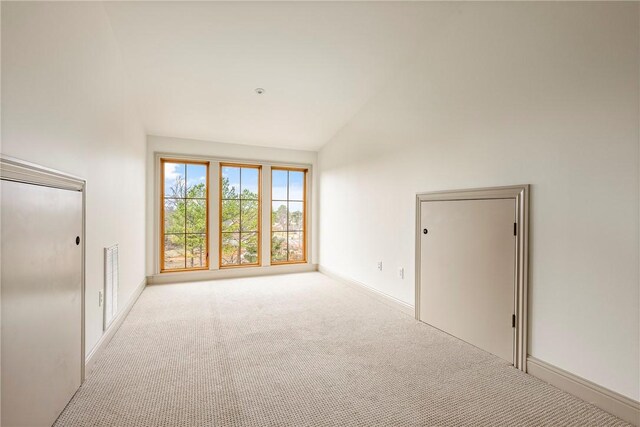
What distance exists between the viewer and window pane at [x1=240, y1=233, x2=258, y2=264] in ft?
18.0

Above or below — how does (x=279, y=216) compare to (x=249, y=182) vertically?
below

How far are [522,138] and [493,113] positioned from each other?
14.5 inches

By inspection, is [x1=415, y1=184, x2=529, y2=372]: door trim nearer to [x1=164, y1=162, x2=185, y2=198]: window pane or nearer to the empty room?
the empty room

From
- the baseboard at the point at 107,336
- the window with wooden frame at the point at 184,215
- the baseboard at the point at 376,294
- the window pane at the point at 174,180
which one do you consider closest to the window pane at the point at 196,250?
the window with wooden frame at the point at 184,215

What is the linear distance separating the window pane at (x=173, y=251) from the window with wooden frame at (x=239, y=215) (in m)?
0.64

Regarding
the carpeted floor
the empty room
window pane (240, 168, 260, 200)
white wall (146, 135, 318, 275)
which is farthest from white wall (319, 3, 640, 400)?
window pane (240, 168, 260, 200)

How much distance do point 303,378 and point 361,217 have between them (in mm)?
2663

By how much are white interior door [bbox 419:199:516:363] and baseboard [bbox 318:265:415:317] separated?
0.23m

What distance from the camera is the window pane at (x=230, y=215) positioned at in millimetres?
5316

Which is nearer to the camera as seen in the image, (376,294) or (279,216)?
(376,294)

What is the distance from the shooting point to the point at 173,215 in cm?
502

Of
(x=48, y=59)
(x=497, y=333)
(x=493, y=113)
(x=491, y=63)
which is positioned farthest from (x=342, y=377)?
(x=491, y=63)

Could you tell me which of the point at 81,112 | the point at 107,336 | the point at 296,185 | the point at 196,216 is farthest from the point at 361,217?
the point at 81,112

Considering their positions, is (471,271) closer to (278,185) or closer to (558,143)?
(558,143)
